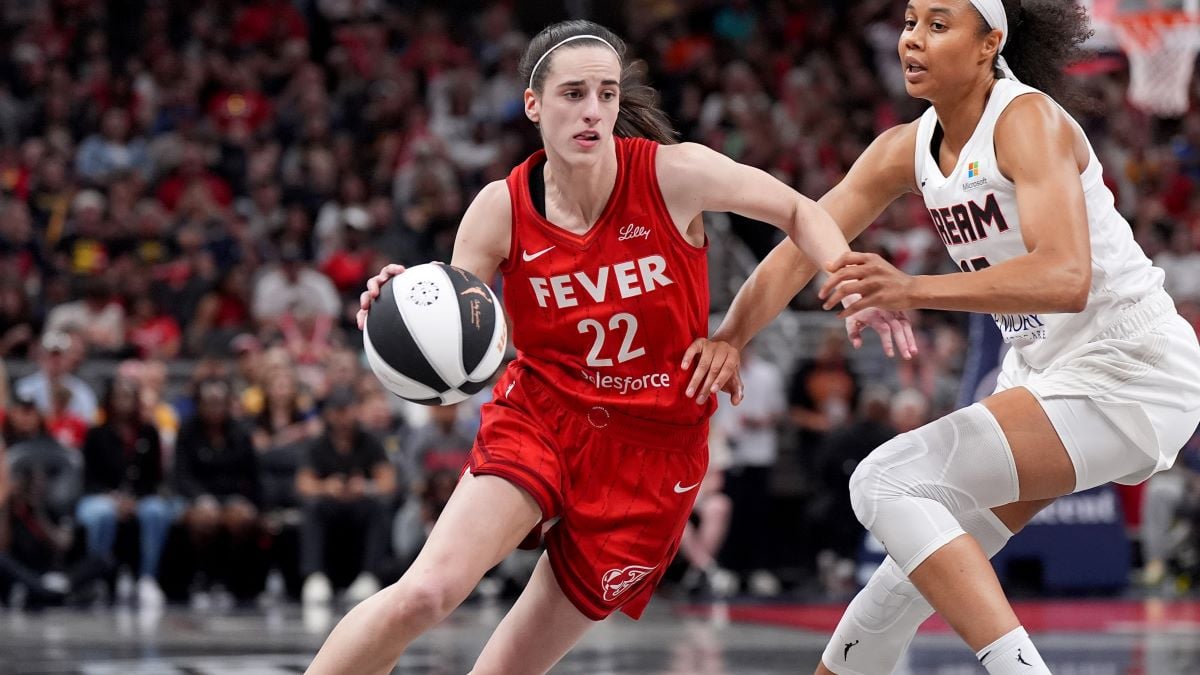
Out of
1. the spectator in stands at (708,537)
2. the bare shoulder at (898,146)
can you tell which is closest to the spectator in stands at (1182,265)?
the spectator in stands at (708,537)

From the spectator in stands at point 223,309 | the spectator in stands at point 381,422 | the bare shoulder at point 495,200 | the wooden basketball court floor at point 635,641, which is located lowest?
the wooden basketball court floor at point 635,641

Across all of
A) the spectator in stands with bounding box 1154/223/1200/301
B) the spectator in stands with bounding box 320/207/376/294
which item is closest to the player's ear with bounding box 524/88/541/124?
the spectator in stands with bounding box 320/207/376/294

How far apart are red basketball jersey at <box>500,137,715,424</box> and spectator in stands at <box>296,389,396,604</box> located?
241 inches

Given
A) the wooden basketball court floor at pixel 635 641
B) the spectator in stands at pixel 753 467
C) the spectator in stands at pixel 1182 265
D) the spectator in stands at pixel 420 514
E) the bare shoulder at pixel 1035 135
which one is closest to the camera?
the bare shoulder at pixel 1035 135

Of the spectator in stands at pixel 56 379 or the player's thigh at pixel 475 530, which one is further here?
the spectator in stands at pixel 56 379

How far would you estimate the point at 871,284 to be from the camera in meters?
4.01

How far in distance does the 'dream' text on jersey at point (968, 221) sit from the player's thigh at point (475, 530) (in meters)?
1.36

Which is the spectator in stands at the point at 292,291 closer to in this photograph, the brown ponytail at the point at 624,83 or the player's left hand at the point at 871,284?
the brown ponytail at the point at 624,83

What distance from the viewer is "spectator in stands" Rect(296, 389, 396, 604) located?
410 inches

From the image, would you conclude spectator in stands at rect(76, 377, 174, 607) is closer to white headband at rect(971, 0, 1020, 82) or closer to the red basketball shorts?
the red basketball shorts

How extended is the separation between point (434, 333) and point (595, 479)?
0.59 meters

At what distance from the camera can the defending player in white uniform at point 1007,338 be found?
4074 mm

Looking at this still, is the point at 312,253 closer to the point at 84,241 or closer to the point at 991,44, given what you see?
the point at 84,241

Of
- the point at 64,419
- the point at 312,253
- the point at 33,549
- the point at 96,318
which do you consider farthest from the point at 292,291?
the point at 33,549
